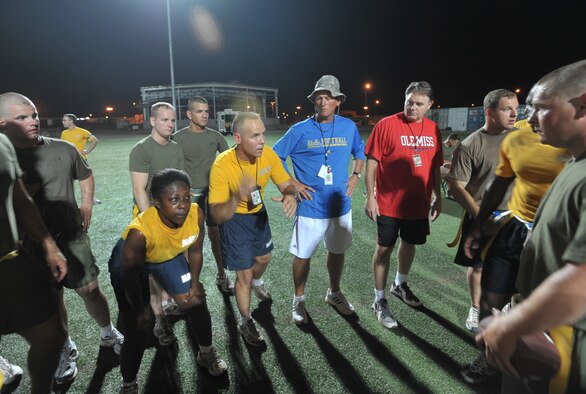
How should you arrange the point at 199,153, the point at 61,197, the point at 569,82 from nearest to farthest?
the point at 569,82 < the point at 61,197 < the point at 199,153

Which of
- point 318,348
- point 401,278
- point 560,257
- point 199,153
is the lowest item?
point 318,348

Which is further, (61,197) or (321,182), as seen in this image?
(321,182)

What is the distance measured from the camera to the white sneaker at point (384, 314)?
11.4 feet

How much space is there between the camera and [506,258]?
8.63 feet

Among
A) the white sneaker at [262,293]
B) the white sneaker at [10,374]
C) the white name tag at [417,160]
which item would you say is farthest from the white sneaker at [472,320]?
the white sneaker at [10,374]

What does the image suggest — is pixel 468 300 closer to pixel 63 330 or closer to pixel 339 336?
pixel 339 336

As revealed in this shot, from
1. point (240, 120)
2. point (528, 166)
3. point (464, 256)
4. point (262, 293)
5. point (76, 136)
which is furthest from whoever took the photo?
point (76, 136)

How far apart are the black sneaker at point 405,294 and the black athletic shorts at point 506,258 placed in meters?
1.28

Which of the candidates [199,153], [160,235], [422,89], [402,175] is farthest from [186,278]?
[422,89]

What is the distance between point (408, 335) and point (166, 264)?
230cm

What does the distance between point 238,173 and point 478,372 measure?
255 centimetres

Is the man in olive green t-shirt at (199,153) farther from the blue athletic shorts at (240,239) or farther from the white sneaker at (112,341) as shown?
the white sneaker at (112,341)

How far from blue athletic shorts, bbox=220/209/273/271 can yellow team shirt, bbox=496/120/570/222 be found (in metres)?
2.13

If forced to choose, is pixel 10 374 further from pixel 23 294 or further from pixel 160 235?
pixel 160 235
